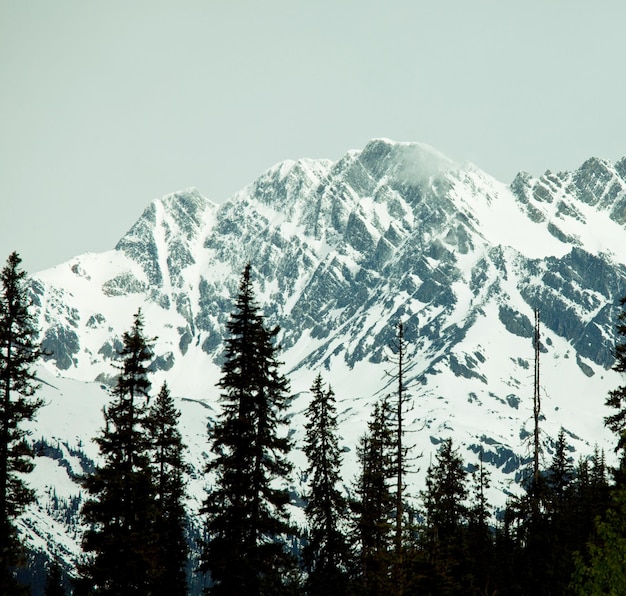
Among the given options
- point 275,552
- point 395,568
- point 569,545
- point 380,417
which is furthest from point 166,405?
point 569,545

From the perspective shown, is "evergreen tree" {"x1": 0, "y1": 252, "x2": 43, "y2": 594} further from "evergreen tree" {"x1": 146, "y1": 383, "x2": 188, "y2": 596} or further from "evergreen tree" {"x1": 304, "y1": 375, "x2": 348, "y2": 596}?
"evergreen tree" {"x1": 304, "y1": 375, "x2": 348, "y2": 596}

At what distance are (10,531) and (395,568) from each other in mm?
13273

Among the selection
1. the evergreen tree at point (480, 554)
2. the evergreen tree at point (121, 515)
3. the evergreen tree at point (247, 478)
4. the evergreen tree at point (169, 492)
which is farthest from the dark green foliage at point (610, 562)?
the evergreen tree at point (169, 492)

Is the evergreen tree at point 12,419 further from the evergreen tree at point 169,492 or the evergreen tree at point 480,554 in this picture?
the evergreen tree at point 480,554

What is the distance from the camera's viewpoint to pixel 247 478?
3334 cm

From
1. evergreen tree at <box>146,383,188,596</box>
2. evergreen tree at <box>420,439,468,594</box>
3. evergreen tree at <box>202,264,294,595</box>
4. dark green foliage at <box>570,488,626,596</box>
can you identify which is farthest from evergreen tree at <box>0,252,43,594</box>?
dark green foliage at <box>570,488,626,596</box>

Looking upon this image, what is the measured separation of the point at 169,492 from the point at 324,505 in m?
7.74

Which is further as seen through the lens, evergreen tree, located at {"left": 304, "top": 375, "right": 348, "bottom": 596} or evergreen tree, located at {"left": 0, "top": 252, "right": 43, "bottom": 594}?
evergreen tree, located at {"left": 304, "top": 375, "right": 348, "bottom": 596}

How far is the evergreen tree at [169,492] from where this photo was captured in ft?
141

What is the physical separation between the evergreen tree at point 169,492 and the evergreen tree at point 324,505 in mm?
6655

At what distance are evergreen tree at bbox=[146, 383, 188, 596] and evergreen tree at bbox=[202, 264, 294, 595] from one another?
7066 millimetres

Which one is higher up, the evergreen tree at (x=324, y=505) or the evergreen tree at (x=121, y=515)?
the evergreen tree at (x=324, y=505)

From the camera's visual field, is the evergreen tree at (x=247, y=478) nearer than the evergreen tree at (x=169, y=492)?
Yes

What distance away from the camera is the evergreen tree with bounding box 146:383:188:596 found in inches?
1687
